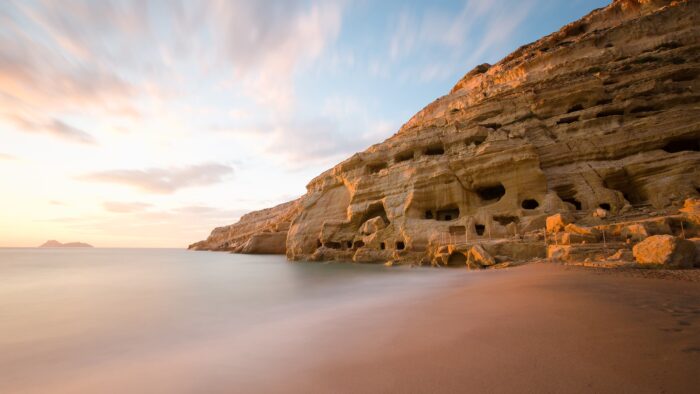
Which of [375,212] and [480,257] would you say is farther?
[375,212]

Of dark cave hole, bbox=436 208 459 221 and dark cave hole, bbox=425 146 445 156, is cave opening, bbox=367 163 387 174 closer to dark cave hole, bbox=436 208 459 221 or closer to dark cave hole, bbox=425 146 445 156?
dark cave hole, bbox=425 146 445 156

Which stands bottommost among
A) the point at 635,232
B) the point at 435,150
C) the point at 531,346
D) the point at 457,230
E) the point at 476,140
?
the point at 531,346

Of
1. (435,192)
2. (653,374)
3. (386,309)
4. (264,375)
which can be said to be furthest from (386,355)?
(435,192)

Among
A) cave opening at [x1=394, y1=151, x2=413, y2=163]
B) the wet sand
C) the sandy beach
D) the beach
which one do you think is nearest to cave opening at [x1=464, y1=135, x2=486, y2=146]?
cave opening at [x1=394, y1=151, x2=413, y2=163]

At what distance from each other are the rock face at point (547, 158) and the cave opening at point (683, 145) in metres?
0.06

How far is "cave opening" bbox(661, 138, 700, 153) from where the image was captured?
1536 centimetres

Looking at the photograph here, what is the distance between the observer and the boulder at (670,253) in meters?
6.76

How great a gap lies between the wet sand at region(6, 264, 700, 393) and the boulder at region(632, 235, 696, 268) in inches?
68.1

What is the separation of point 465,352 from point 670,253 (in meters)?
7.08

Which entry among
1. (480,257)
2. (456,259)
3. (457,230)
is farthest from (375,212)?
(480,257)

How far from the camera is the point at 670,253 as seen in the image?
6.80 meters

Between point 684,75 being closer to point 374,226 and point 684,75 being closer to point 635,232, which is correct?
point 635,232

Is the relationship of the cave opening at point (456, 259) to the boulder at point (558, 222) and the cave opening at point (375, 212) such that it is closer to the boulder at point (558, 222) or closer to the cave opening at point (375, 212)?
the boulder at point (558, 222)

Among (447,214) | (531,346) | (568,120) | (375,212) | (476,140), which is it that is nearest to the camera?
(531,346)
